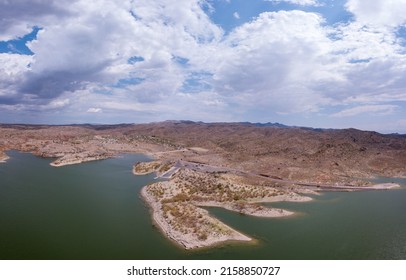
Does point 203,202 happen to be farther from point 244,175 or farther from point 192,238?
point 244,175

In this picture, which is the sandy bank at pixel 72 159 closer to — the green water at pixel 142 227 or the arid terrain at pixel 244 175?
the arid terrain at pixel 244 175

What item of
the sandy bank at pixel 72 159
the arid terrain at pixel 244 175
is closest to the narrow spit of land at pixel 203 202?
the arid terrain at pixel 244 175

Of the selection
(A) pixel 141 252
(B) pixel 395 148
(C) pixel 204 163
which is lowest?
(A) pixel 141 252

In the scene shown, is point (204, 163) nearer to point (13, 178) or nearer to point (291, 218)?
point (13, 178)

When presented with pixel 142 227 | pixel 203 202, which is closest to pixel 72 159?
pixel 203 202

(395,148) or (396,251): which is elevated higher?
(395,148)

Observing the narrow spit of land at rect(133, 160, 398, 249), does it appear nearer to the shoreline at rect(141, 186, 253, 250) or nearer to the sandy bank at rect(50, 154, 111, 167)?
the shoreline at rect(141, 186, 253, 250)

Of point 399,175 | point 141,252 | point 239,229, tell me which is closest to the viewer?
point 141,252

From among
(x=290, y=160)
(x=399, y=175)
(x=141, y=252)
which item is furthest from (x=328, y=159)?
(x=141, y=252)

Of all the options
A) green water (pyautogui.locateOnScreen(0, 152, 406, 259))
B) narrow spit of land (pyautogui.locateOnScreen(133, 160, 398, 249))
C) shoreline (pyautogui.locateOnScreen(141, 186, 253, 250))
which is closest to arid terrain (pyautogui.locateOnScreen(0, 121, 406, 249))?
narrow spit of land (pyautogui.locateOnScreen(133, 160, 398, 249))
